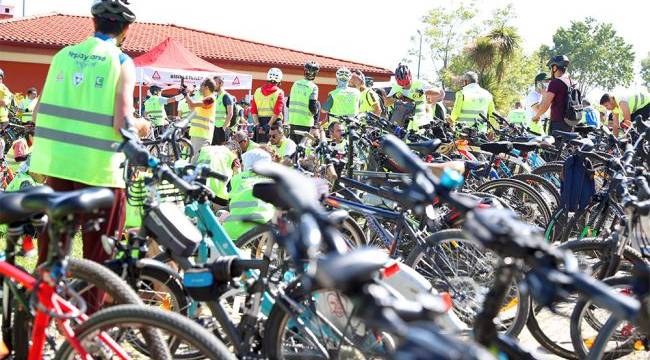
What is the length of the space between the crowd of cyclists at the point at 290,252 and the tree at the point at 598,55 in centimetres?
8660

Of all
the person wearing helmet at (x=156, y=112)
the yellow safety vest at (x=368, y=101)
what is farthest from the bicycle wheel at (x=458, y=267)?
the person wearing helmet at (x=156, y=112)

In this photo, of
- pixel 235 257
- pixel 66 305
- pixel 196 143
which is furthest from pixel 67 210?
pixel 196 143

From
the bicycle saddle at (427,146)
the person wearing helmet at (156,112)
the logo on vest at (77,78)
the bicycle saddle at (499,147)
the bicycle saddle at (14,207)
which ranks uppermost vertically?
the logo on vest at (77,78)

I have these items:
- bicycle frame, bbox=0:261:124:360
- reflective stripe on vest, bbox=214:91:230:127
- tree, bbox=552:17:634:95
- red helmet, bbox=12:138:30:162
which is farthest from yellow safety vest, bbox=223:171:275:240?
tree, bbox=552:17:634:95

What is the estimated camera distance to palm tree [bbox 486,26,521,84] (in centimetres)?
3078

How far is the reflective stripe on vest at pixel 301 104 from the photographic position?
11.3m

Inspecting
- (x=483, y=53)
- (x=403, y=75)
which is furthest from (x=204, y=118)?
(x=483, y=53)

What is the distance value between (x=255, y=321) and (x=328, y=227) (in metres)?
1.29

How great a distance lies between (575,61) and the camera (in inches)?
3578

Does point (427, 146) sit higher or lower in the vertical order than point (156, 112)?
higher

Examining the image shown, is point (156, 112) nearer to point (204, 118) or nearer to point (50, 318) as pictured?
point (204, 118)

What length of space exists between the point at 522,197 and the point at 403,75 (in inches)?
130

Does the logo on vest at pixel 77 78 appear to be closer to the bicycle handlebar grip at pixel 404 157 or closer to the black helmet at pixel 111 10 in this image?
the black helmet at pixel 111 10

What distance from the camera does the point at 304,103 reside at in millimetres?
11336
